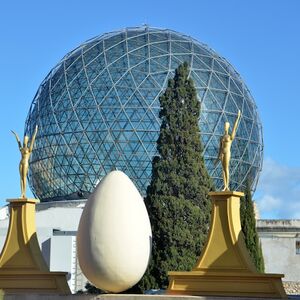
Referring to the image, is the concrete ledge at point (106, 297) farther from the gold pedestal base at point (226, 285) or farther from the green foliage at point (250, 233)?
the green foliage at point (250, 233)

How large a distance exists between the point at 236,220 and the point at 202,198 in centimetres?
859

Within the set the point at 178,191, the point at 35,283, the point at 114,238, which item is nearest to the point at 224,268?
the point at 114,238

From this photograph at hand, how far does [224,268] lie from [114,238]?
3024 mm

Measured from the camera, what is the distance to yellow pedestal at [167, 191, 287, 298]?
23.7m

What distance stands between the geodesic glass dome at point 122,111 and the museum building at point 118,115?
2.1 inches

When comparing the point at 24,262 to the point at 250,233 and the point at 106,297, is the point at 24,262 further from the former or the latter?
the point at 250,233

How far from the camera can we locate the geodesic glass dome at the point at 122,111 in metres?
50.1

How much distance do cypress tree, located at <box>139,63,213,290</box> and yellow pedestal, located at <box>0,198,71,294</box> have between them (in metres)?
5.22

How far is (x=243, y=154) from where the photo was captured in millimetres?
52656

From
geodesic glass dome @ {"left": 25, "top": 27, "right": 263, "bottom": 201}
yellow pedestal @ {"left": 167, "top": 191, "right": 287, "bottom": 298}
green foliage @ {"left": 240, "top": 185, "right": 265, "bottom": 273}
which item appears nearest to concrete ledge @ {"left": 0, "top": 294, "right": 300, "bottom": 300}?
yellow pedestal @ {"left": 167, "top": 191, "right": 287, "bottom": 298}

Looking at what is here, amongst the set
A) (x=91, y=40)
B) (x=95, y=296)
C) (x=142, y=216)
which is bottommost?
(x=95, y=296)

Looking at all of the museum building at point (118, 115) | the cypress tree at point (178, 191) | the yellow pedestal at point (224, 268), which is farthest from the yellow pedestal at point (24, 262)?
the museum building at point (118, 115)

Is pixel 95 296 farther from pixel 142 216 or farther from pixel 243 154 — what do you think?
pixel 243 154

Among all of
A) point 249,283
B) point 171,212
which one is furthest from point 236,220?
point 171,212
